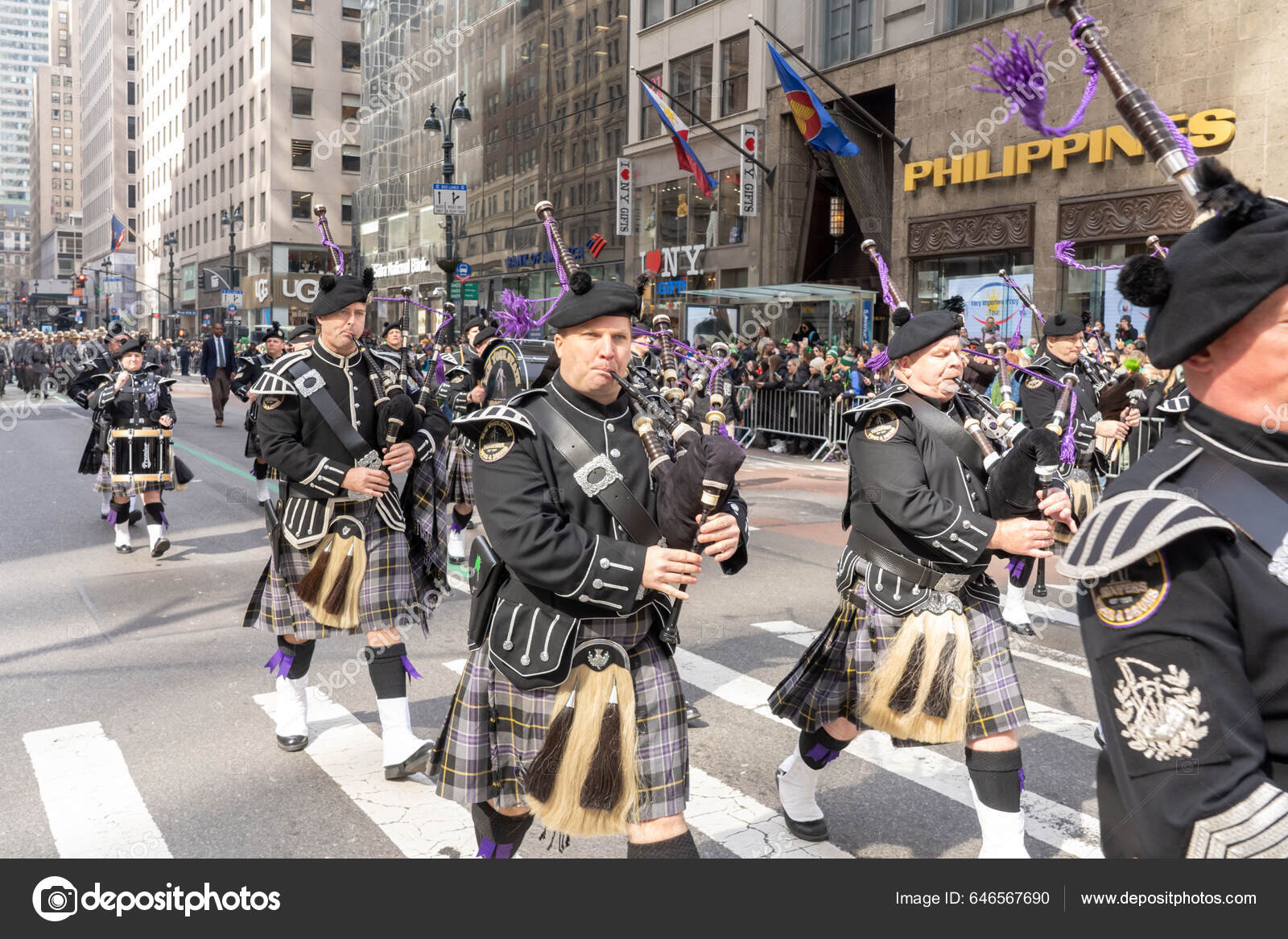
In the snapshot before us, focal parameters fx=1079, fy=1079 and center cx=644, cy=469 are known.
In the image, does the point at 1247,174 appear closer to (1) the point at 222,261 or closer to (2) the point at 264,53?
(2) the point at 264,53

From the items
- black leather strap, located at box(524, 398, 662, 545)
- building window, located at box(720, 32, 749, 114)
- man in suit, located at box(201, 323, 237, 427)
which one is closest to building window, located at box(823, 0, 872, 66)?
building window, located at box(720, 32, 749, 114)

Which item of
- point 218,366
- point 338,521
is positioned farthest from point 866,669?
point 218,366

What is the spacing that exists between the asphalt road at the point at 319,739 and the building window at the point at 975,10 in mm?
16120

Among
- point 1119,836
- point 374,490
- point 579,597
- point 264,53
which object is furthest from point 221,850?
point 264,53

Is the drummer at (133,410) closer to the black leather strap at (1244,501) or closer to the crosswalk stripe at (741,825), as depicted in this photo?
the crosswalk stripe at (741,825)

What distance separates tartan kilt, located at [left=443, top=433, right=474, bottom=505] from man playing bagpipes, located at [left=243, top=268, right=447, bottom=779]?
166 inches

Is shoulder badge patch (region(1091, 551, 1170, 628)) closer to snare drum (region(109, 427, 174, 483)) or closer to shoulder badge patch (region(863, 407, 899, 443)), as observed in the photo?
shoulder badge patch (region(863, 407, 899, 443))

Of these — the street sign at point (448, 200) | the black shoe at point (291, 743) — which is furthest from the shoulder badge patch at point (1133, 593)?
the street sign at point (448, 200)

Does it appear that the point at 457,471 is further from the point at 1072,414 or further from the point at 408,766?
the point at 1072,414

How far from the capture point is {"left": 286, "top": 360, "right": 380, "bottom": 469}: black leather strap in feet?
16.8

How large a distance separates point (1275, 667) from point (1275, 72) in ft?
62.4

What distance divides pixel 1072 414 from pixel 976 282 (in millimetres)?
16767

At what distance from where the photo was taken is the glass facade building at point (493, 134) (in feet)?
127

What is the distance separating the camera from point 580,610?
3.05 metres
